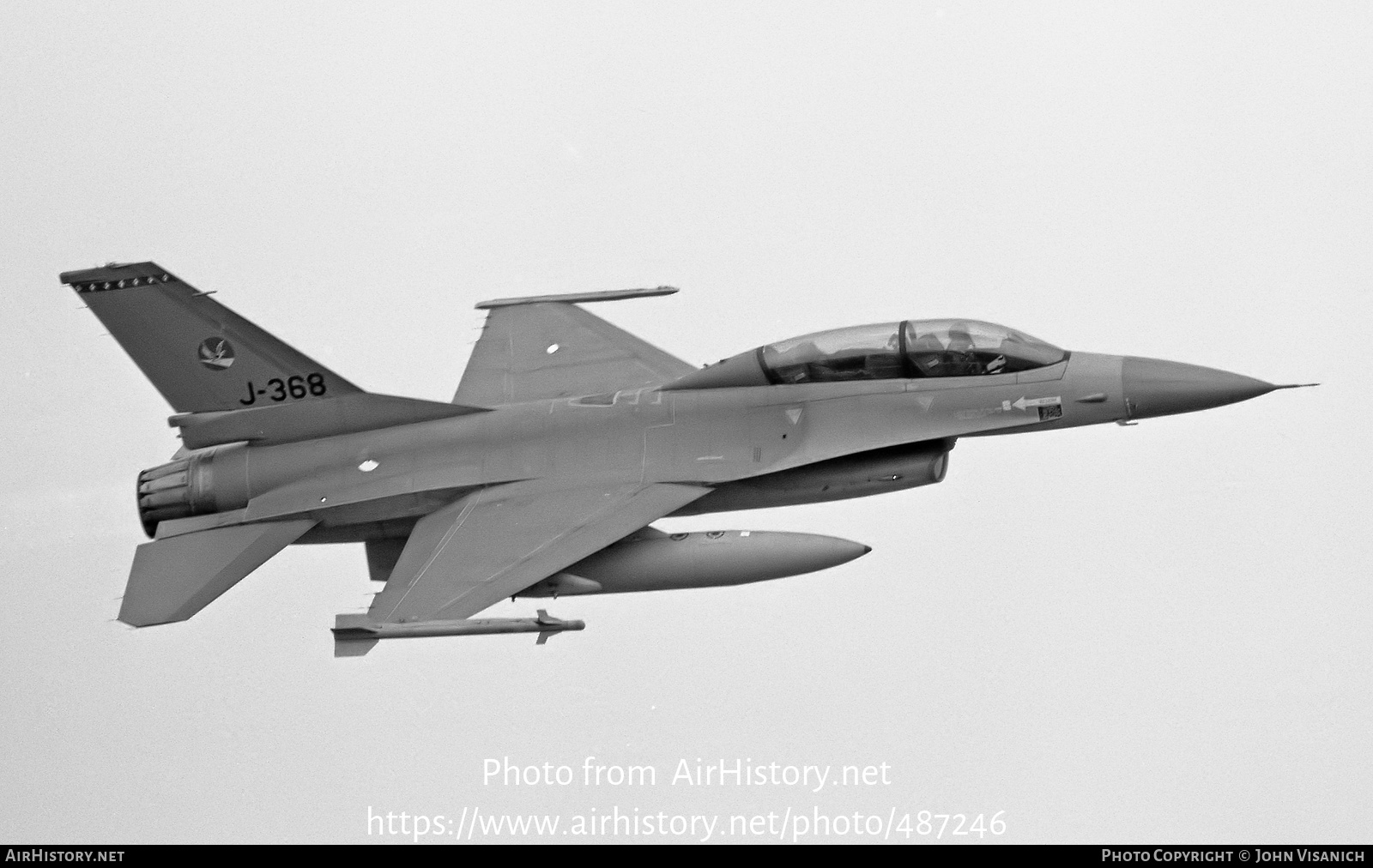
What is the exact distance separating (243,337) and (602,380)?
10.9ft

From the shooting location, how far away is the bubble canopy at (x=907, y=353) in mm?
19188

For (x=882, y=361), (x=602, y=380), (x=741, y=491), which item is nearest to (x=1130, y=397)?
(x=882, y=361)

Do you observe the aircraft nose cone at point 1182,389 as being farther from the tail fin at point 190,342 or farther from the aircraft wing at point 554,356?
the tail fin at point 190,342

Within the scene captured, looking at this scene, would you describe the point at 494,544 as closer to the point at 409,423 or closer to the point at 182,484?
the point at 409,423

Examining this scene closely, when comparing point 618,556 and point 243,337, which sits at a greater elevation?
point 243,337

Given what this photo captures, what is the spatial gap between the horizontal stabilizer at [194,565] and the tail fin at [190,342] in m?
1.21

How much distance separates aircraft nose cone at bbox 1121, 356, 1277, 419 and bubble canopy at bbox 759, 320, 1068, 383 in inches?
28.5

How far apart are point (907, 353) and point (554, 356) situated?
12.7ft

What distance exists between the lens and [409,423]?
65.6 ft

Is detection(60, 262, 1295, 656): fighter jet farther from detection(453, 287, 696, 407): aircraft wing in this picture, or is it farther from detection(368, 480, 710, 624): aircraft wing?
detection(453, 287, 696, 407): aircraft wing

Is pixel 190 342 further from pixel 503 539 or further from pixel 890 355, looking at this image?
pixel 890 355

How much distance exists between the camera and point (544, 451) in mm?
19578

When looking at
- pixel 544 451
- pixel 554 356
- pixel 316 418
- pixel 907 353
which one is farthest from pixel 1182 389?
pixel 316 418

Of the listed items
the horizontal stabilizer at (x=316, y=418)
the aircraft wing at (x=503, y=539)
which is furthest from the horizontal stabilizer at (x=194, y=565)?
the aircraft wing at (x=503, y=539)
